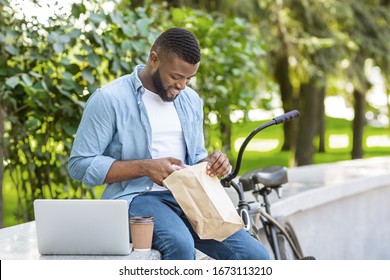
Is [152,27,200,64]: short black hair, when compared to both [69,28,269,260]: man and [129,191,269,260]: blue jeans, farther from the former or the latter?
[129,191,269,260]: blue jeans

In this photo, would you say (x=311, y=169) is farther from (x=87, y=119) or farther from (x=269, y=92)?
(x=87, y=119)

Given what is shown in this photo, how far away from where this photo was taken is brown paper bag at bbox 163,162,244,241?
3365 millimetres

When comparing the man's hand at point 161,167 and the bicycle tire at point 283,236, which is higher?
the man's hand at point 161,167

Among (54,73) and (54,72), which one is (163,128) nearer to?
(54,72)

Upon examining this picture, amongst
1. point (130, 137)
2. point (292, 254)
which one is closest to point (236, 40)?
point (292, 254)

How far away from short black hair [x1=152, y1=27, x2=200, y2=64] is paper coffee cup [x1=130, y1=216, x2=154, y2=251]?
608mm

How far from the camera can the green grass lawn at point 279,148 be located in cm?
1601

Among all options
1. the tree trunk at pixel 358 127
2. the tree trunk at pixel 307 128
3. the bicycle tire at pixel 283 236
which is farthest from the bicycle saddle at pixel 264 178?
the tree trunk at pixel 358 127

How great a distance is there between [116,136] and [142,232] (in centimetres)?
46

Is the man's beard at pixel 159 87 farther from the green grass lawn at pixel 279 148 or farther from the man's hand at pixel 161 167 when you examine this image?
the green grass lawn at pixel 279 148

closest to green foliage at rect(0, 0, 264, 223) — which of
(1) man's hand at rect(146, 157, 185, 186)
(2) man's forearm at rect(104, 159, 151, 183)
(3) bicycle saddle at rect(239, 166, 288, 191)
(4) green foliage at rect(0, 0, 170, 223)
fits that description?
(4) green foliage at rect(0, 0, 170, 223)

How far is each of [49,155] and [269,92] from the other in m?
2.50

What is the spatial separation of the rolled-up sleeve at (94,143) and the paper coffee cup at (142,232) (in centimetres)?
25

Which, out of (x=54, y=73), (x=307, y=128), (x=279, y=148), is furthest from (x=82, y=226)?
(x=279, y=148)
